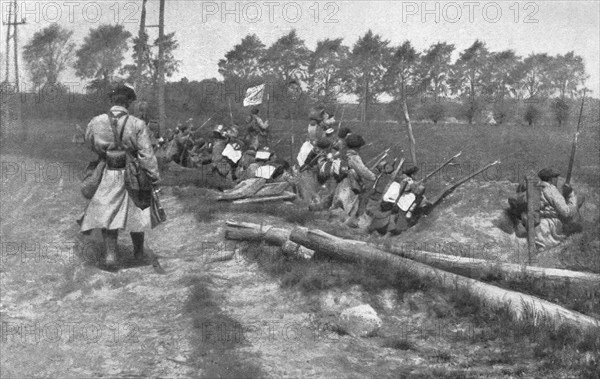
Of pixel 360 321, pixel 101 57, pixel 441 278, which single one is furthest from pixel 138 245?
pixel 101 57

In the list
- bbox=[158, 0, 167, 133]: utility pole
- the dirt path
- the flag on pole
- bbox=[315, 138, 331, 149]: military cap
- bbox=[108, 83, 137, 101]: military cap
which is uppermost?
bbox=[158, 0, 167, 133]: utility pole

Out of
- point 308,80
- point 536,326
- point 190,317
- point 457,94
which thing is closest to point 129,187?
point 190,317

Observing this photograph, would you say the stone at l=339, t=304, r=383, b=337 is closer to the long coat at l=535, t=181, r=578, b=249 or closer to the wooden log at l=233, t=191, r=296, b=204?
the long coat at l=535, t=181, r=578, b=249

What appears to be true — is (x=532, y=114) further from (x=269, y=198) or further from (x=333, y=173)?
(x=269, y=198)

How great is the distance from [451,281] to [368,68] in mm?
17485

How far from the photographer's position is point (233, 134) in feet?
50.6

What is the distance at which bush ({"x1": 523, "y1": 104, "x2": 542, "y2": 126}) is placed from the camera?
21747 mm

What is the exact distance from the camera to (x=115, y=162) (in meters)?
7.09

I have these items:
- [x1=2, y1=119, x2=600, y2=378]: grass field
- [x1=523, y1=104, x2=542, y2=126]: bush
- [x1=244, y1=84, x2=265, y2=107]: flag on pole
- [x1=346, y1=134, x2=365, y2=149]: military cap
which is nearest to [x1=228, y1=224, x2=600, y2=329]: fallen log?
[x1=2, y1=119, x2=600, y2=378]: grass field

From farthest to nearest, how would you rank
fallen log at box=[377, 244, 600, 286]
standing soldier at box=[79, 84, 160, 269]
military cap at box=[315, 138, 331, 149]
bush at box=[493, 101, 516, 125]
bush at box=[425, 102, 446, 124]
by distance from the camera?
bush at box=[425, 102, 446, 124] → bush at box=[493, 101, 516, 125] → military cap at box=[315, 138, 331, 149] → standing soldier at box=[79, 84, 160, 269] → fallen log at box=[377, 244, 600, 286]

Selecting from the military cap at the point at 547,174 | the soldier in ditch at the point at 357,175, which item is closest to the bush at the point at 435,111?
the soldier in ditch at the point at 357,175

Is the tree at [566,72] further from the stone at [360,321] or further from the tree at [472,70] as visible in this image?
the stone at [360,321]

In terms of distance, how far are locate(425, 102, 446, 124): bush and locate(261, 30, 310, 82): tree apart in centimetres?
593

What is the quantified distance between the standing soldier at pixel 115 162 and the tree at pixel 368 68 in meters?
16.0
